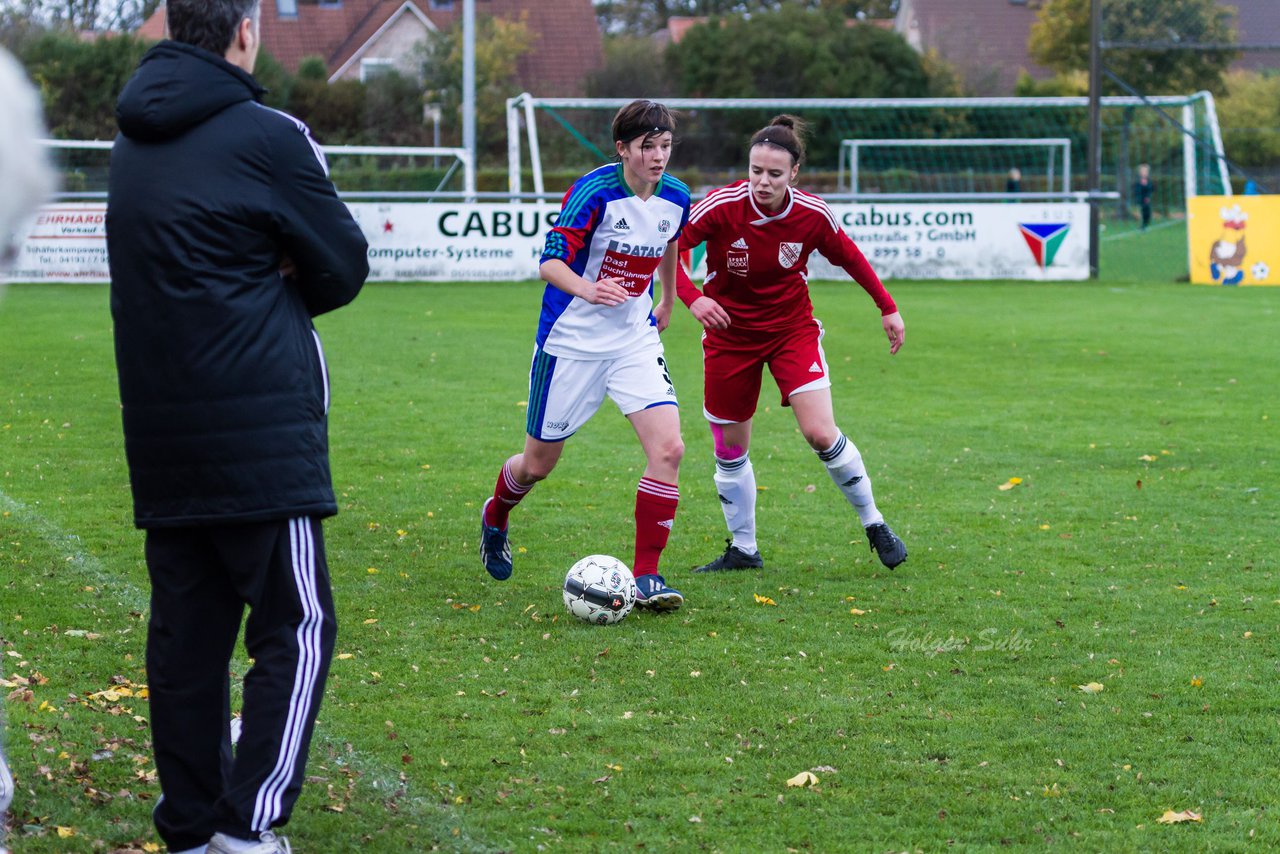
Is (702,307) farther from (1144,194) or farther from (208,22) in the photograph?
(1144,194)

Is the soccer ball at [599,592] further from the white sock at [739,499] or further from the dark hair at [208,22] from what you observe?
the dark hair at [208,22]

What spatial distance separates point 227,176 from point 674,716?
2317 millimetres

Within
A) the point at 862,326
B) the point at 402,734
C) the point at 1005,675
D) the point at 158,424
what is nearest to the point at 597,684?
the point at 402,734

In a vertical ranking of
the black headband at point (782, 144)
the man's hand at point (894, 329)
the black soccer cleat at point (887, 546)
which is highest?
the black headband at point (782, 144)

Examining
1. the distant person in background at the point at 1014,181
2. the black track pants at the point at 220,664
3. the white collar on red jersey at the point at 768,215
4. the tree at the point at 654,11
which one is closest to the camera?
the black track pants at the point at 220,664

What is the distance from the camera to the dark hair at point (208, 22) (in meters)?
3.05

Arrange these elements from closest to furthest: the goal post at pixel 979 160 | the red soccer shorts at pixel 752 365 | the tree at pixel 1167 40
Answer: the red soccer shorts at pixel 752 365 → the tree at pixel 1167 40 → the goal post at pixel 979 160

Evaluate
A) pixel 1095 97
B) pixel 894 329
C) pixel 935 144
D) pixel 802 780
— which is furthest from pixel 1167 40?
pixel 802 780

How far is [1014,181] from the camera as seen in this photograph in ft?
107

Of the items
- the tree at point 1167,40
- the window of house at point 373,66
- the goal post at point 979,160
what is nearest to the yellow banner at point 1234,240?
the tree at point 1167,40

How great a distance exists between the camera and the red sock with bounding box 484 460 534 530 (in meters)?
6.27

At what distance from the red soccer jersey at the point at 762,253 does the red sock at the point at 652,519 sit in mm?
902

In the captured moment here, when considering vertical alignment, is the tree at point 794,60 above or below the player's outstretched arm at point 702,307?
above

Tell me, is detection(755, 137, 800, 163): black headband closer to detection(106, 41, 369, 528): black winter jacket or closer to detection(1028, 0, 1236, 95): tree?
detection(106, 41, 369, 528): black winter jacket
